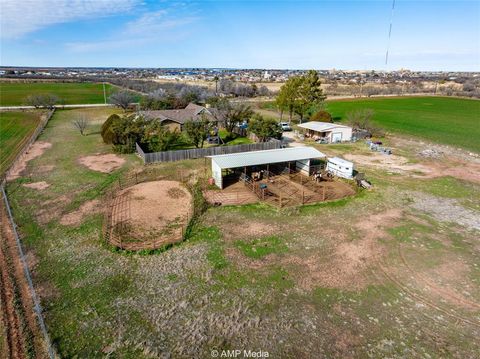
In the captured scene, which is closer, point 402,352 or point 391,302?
point 402,352

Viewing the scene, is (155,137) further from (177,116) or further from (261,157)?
(261,157)

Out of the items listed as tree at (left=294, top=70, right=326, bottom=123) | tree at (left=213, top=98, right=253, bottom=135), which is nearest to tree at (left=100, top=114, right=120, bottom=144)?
tree at (left=213, top=98, right=253, bottom=135)

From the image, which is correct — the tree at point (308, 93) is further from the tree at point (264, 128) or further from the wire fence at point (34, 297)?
the wire fence at point (34, 297)

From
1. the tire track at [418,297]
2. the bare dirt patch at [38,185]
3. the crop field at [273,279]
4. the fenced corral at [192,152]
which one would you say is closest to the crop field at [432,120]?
the crop field at [273,279]

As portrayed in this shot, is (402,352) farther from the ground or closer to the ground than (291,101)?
closer to the ground

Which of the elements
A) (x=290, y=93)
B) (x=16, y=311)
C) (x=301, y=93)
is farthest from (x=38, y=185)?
(x=301, y=93)

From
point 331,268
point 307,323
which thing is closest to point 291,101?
point 331,268

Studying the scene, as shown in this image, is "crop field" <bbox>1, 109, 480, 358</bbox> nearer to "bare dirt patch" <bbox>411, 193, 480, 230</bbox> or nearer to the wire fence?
"bare dirt patch" <bbox>411, 193, 480, 230</bbox>

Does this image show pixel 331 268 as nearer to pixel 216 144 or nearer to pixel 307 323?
pixel 307 323
